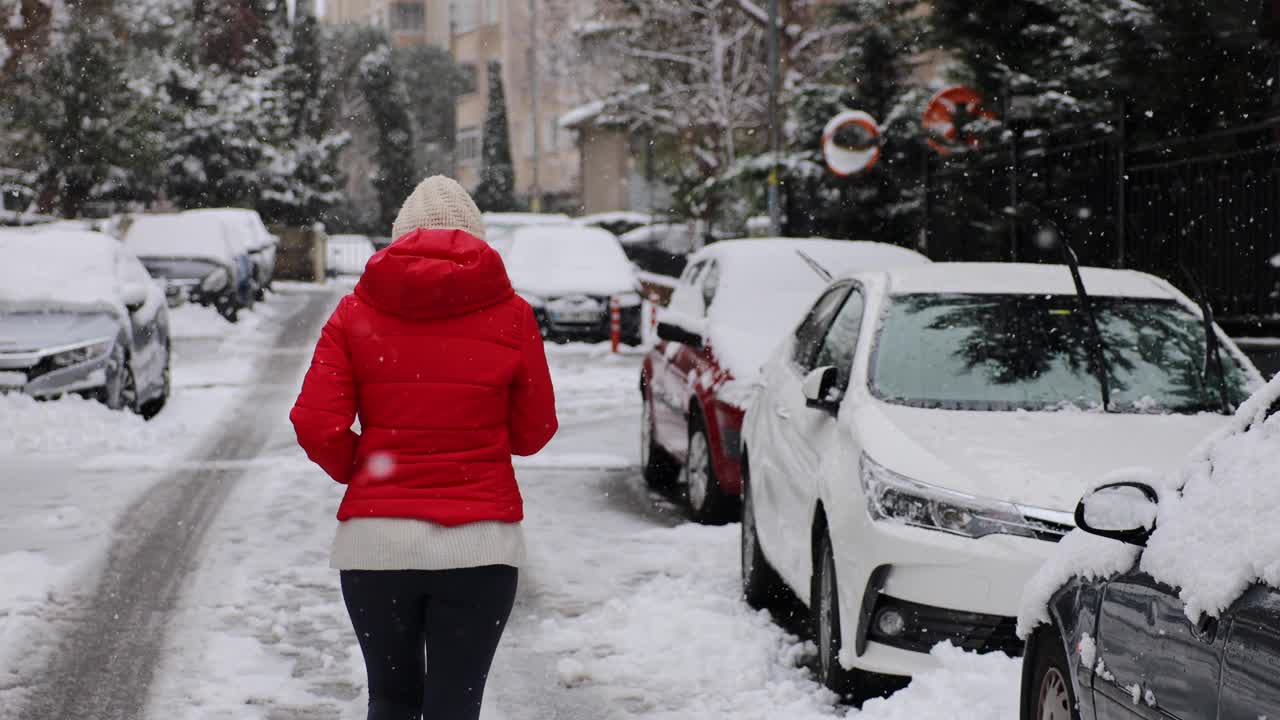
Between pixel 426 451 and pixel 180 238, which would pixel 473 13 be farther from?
pixel 426 451

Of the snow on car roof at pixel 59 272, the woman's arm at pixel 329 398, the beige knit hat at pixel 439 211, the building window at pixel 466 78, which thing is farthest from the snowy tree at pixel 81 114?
the building window at pixel 466 78

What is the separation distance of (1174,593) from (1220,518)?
33 cm

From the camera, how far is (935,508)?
5633 mm

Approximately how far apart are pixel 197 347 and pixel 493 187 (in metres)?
47.0

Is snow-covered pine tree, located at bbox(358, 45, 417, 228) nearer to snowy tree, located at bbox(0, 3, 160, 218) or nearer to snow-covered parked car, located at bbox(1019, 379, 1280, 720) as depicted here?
snowy tree, located at bbox(0, 3, 160, 218)

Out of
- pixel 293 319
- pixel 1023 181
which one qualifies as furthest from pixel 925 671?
pixel 293 319

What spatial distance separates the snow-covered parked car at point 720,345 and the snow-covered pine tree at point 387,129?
5957cm

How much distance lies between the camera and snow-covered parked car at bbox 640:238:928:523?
10000mm

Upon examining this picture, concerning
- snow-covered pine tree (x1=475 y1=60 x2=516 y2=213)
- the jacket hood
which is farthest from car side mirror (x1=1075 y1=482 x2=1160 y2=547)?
snow-covered pine tree (x1=475 y1=60 x2=516 y2=213)

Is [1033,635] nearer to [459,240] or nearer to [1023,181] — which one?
[459,240]

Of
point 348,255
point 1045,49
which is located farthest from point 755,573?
point 348,255

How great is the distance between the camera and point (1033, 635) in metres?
4.62

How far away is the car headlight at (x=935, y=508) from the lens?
5508 millimetres

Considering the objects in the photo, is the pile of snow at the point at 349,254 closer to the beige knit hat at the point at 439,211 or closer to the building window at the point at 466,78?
the building window at the point at 466,78
